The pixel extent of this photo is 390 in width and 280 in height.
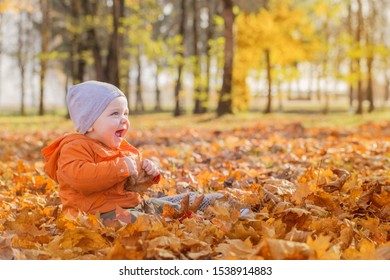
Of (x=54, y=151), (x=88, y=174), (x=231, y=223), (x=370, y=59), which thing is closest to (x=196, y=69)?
(x=370, y=59)

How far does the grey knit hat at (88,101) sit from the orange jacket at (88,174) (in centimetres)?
10

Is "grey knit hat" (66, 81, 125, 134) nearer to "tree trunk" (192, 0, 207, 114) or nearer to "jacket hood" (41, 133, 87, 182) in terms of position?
"jacket hood" (41, 133, 87, 182)

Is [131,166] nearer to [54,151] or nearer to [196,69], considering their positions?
[54,151]

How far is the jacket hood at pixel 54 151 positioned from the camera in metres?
3.62

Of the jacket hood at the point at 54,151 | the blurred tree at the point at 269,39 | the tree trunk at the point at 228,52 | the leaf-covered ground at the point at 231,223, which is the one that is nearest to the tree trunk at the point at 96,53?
the tree trunk at the point at 228,52

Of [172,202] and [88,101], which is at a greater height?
[88,101]

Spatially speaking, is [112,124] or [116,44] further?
[116,44]

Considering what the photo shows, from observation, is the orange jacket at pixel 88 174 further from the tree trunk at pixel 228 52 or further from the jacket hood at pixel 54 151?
the tree trunk at pixel 228 52

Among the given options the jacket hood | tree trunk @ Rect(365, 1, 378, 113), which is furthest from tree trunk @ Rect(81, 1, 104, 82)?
the jacket hood

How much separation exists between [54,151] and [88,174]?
0.39 meters

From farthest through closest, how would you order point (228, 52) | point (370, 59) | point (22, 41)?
point (22, 41) < point (370, 59) < point (228, 52)

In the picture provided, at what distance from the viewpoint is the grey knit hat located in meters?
3.53

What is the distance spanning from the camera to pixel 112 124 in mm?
3584

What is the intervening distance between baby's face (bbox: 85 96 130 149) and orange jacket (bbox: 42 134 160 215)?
61mm
